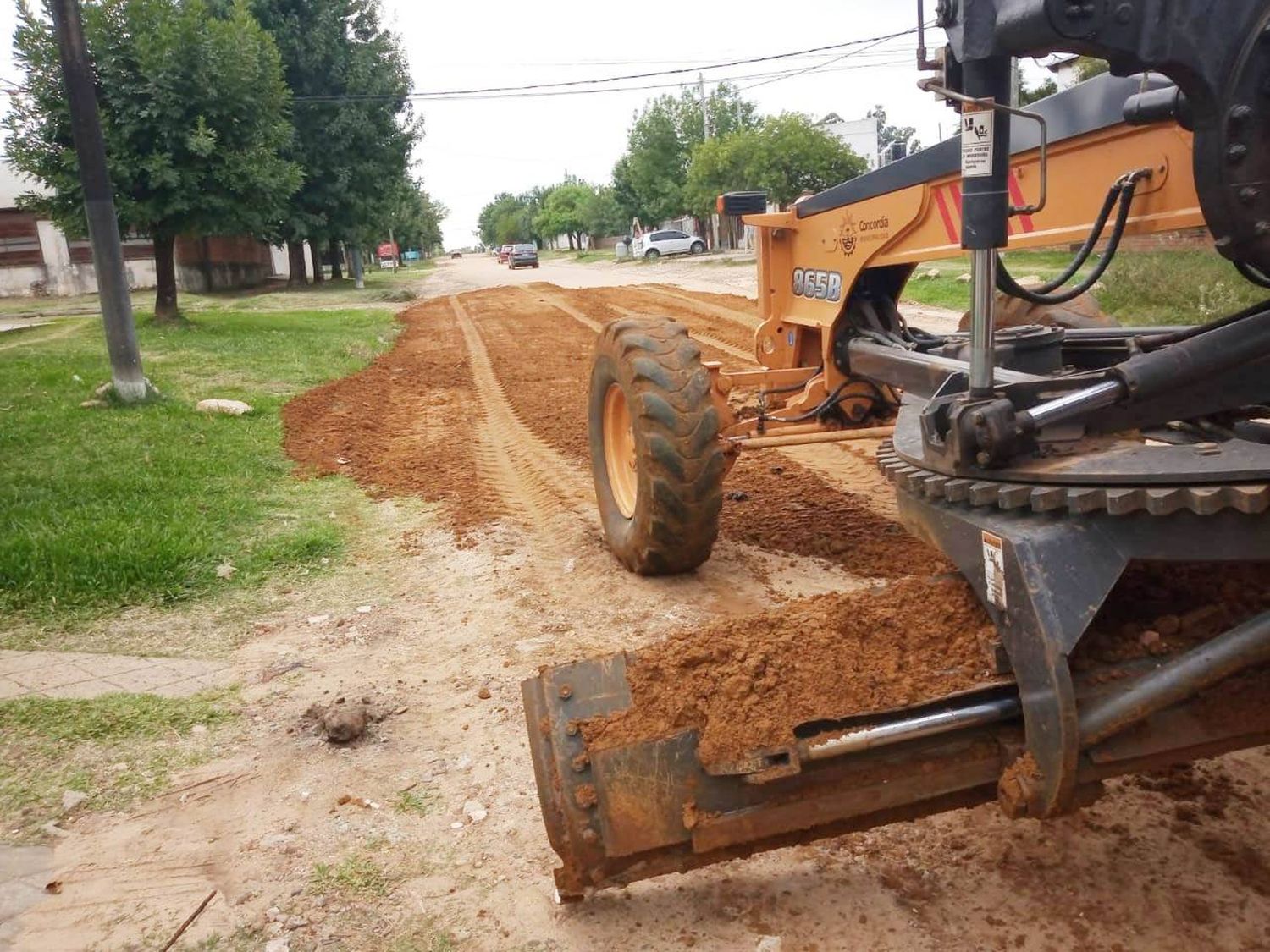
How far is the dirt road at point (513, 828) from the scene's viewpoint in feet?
9.12

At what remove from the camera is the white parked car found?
2039 inches

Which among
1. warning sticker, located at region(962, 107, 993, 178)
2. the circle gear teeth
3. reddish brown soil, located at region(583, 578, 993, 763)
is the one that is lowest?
reddish brown soil, located at region(583, 578, 993, 763)

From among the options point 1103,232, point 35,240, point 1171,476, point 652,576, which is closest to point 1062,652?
point 1171,476

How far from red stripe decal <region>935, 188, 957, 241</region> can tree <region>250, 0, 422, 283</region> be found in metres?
29.3

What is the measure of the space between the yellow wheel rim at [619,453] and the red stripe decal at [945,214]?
1.85 metres

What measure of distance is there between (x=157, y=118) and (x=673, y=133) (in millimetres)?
42763

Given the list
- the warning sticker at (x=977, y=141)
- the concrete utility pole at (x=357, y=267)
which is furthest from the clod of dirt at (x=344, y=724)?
the concrete utility pole at (x=357, y=267)

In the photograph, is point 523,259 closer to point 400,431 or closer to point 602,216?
point 602,216

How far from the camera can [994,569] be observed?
236 cm

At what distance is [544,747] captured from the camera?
257cm

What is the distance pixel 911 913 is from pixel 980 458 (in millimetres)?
1230

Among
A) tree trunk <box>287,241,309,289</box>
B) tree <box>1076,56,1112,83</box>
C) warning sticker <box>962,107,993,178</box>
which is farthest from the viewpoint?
tree trunk <box>287,241,309,289</box>

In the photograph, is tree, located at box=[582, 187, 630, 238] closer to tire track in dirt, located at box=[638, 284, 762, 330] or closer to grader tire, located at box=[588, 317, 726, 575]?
tire track in dirt, located at box=[638, 284, 762, 330]

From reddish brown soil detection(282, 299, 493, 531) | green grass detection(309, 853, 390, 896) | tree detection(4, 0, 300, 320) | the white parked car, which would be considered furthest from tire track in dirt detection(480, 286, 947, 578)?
the white parked car
